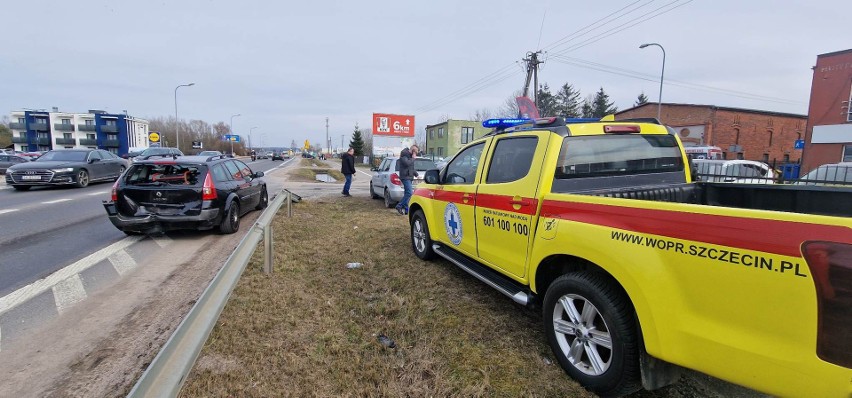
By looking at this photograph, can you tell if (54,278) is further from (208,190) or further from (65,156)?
(65,156)

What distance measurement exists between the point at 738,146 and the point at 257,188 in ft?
153

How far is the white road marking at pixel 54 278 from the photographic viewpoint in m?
4.23

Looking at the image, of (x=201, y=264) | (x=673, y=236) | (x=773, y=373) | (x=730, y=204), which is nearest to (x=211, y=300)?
(x=673, y=236)

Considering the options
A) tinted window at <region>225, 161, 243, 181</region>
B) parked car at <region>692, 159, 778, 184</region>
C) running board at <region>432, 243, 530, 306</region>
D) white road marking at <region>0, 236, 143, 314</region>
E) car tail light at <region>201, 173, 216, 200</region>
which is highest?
parked car at <region>692, 159, 778, 184</region>

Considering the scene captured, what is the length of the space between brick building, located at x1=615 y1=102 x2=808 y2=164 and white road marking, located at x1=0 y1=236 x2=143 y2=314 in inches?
1716

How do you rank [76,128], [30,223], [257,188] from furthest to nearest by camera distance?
[76,128] < [257,188] < [30,223]

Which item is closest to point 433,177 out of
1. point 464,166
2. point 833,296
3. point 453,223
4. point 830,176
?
point 464,166

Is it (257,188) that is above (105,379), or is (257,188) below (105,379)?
above

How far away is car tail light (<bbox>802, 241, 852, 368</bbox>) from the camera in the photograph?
5.16 feet

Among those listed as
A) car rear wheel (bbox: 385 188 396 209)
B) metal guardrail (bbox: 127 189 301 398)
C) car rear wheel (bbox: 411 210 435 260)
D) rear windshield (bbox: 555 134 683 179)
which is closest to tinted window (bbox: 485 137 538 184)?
rear windshield (bbox: 555 134 683 179)

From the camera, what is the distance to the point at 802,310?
1699 millimetres

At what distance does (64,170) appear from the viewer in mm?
14336

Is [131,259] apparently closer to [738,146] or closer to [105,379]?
[105,379]

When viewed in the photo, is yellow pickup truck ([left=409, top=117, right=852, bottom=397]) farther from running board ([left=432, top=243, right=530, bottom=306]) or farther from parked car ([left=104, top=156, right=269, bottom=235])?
parked car ([left=104, top=156, right=269, bottom=235])
